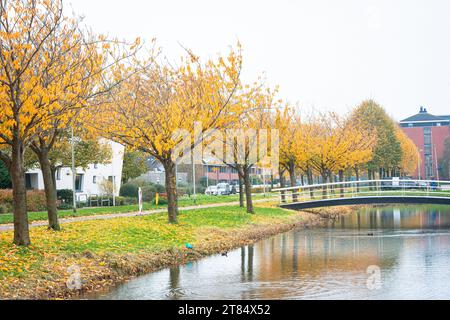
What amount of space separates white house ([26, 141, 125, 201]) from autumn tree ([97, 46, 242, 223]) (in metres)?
24.3

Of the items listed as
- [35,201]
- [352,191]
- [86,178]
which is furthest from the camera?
[86,178]

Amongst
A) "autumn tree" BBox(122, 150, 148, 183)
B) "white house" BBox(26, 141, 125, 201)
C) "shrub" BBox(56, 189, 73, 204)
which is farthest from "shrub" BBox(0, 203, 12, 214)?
"autumn tree" BBox(122, 150, 148, 183)

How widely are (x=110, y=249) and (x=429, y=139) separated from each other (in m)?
123

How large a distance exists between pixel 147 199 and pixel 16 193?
38.2 meters

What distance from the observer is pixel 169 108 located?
27.8 metres

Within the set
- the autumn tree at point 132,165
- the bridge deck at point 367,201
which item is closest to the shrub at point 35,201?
the bridge deck at point 367,201

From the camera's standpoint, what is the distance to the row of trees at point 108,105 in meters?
17.6

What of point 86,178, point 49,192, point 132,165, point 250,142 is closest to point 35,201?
point 250,142

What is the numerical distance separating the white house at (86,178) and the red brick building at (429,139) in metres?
82.4

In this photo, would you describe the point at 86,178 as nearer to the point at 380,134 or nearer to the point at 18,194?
the point at 380,134

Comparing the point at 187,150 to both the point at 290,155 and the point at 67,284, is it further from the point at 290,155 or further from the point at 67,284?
the point at 290,155

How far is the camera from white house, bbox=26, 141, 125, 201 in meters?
55.2

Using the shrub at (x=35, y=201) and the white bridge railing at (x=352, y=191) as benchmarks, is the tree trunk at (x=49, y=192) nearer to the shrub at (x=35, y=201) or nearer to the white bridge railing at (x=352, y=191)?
the shrub at (x=35, y=201)
